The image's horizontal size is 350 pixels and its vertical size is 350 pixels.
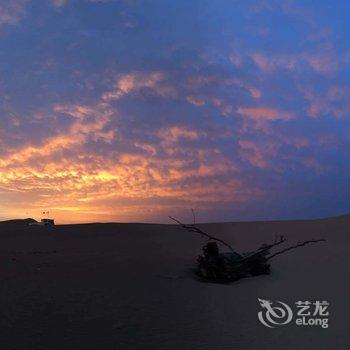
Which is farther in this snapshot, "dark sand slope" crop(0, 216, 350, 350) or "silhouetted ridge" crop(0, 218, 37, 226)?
"silhouetted ridge" crop(0, 218, 37, 226)

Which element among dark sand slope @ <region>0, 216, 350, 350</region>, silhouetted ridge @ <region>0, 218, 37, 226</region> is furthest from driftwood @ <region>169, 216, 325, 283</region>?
silhouetted ridge @ <region>0, 218, 37, 226</region>

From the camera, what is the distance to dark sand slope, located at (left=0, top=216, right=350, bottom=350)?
5.07 m

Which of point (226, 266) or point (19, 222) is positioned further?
point (19, 222)

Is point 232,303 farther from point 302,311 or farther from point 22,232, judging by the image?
point 22,232

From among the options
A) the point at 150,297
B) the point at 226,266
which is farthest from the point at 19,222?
the point at 150,297

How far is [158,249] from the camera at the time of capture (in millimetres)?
10258

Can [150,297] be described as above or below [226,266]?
below

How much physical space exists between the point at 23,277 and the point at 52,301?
148 centimetres

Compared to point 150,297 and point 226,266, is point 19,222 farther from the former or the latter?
point 150,297

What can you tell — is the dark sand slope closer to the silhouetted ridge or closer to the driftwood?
the driftwood

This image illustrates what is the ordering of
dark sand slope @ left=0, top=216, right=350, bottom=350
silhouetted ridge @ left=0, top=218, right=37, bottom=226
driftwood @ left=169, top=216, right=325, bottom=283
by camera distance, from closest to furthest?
dark sand slope @ left=0, top=216, right=350, bottom=350 < driftwood @ left=169, top=216, right=325, bottom=283 < silhouetted ridge @ left=0, top=218, right=37, bottom=226

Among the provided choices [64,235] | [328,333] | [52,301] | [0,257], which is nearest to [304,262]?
[328,333]

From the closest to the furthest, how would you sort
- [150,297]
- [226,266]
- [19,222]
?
[150,297] < [226,266] < [19,222]

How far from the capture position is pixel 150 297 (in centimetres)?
643
